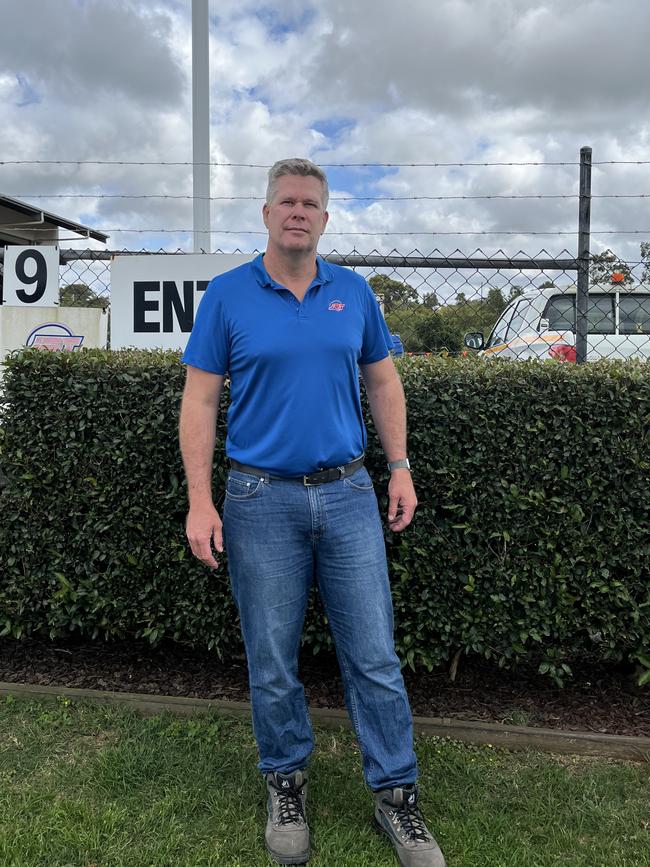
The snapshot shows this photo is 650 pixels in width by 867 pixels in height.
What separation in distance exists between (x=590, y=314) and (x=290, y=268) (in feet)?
26.2

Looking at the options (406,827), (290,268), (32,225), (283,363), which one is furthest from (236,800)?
(32,225)

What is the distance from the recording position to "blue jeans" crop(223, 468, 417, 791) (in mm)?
2354

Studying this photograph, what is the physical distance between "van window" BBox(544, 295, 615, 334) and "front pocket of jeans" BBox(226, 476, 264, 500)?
25.1 ft

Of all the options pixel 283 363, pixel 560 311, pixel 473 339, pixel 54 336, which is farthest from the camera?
pixel 560 311

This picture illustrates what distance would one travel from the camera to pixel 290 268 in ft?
7.93

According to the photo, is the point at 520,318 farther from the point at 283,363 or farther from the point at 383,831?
the point at 383,831

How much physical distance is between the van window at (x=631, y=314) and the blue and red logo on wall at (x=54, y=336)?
23.4 feet

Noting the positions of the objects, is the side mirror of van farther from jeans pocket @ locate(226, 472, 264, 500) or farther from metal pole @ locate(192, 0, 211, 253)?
jeans pocket @ locate(226, 472, 264, 500)

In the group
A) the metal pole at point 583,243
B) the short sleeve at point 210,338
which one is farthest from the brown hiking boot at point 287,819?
the metal pole at point 583,243

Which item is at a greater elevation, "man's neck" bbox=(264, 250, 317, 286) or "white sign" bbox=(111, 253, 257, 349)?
"white sign" bbox=(111, 253, 257, 349)

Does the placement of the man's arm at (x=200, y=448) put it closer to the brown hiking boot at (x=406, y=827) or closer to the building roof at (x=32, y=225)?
the brown hiking boot at (x=406, y=827)

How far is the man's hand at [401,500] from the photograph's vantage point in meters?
2.58

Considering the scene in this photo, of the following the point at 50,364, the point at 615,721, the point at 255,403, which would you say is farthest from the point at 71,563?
the point at 615,721

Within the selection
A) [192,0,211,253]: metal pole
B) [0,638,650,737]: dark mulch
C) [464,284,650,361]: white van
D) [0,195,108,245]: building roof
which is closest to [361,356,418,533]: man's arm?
[0,638,650,737]: dark mulch
